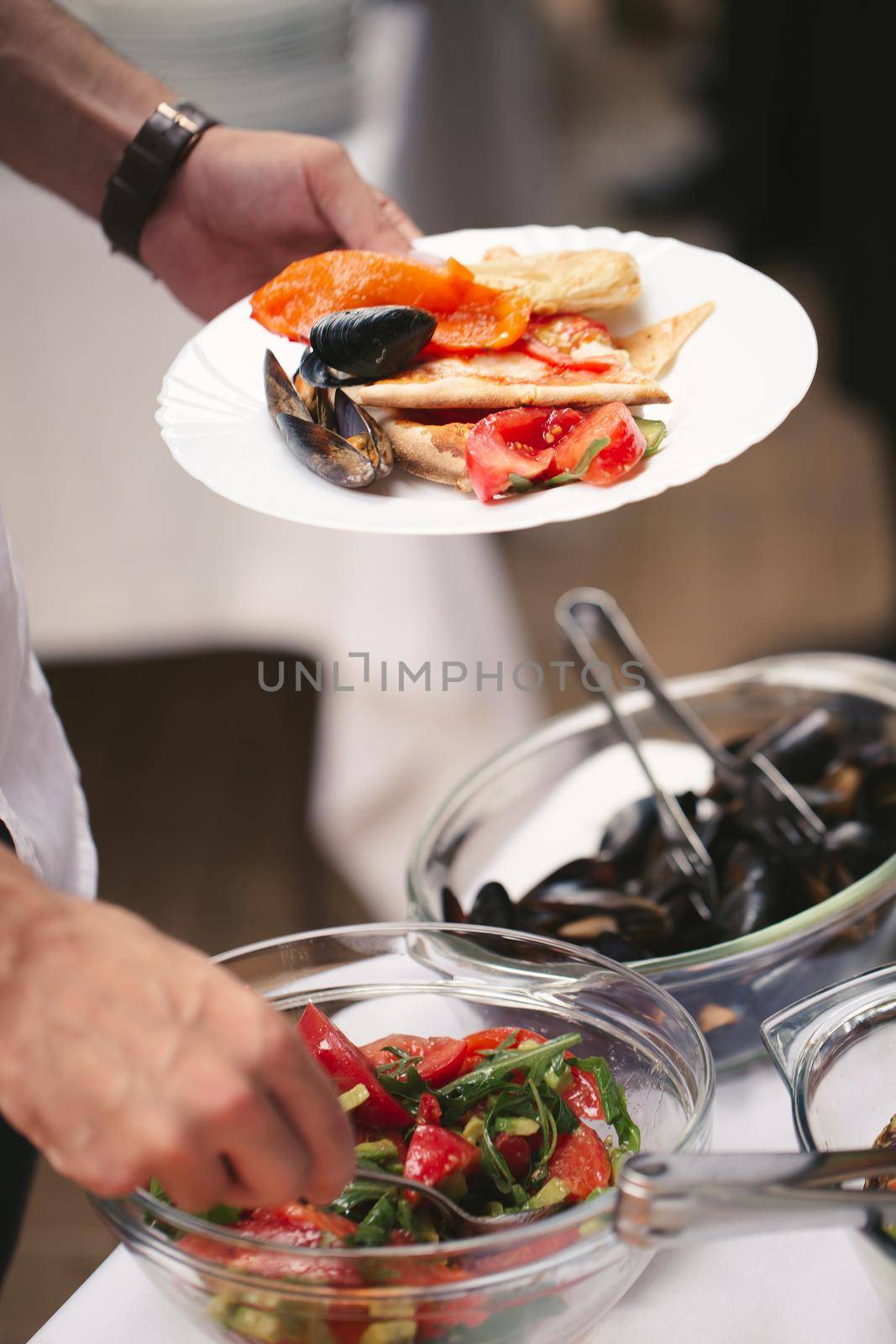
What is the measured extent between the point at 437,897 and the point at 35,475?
1.36 metres

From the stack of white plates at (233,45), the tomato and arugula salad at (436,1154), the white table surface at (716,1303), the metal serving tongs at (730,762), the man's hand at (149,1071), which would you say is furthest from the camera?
the stack of white plates at (233,45)

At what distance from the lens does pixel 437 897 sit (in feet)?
3.28

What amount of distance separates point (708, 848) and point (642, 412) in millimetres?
386

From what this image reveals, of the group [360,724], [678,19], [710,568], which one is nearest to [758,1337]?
[360,724]

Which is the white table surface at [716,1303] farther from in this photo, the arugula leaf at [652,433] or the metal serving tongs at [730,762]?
the arugula leaf at [652,433]

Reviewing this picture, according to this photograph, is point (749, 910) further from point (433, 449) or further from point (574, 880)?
point (433, 449)

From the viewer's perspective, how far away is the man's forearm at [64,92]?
109 centimetres

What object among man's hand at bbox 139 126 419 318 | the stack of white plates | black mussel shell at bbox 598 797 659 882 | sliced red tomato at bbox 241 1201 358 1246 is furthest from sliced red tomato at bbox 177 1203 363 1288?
the stack of white plates

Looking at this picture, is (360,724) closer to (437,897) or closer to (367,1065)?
(437,897)

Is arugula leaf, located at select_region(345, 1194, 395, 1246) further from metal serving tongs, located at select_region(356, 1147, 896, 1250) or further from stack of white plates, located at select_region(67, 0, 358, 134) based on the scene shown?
stack of white plates, located at select_region(67, 0, 358, 134)

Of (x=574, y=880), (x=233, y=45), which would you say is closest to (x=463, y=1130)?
(x=574, y=880)

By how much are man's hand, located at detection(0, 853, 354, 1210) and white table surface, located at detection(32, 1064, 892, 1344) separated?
0.29 m

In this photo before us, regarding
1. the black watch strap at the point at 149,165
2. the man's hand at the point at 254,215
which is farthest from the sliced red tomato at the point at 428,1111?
the black watch strap at the point at 149,165

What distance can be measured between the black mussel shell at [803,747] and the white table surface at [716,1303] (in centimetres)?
45
